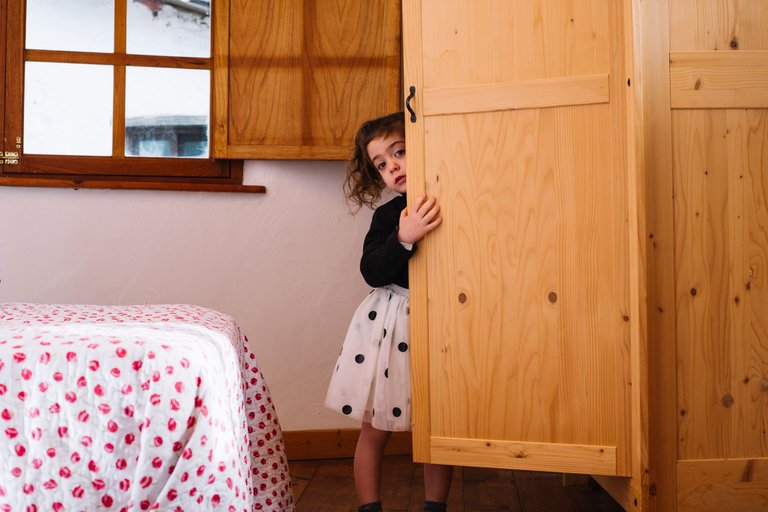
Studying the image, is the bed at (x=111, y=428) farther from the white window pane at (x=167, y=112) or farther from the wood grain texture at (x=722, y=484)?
the white window pane at (x=167, y=112)

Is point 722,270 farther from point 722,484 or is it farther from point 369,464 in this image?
point 369,464

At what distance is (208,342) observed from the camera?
134 centimetres

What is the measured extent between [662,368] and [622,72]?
64cm

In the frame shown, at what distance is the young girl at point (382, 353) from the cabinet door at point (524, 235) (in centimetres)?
12

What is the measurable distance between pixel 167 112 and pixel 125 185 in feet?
0.94

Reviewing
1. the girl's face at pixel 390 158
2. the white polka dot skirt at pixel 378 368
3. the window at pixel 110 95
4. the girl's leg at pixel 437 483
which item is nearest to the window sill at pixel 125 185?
the window at pixel 110 95

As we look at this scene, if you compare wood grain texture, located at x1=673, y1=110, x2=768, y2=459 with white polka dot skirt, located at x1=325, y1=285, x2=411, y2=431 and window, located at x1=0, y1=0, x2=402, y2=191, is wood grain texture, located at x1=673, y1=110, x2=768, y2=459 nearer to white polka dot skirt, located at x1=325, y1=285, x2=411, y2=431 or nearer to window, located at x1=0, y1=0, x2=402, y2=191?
white polka dot skirt, located at x1=325, y1=285, x2=411, y2=431

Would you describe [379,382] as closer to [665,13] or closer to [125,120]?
[665,13]

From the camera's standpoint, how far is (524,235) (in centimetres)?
169

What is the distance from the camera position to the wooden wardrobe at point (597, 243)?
5.23ft

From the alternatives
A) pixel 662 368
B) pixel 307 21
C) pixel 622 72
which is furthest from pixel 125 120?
pixel 662 368

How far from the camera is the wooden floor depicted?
206 cm

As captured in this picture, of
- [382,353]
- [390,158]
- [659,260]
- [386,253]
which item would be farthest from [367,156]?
[659,260]

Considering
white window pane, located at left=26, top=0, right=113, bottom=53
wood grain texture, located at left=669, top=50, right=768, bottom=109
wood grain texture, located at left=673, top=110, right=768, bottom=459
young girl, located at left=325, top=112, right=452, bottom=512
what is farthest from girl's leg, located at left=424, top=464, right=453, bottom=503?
white window pane, located at left=26, top=0, right=113, bottom=53
